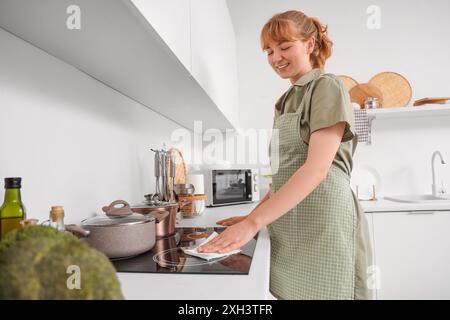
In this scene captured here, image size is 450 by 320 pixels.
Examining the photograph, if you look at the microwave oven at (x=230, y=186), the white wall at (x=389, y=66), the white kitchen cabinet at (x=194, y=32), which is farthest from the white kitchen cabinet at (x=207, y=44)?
the white wall at (x=389, y=66)

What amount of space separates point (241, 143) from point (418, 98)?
1430 millimetres

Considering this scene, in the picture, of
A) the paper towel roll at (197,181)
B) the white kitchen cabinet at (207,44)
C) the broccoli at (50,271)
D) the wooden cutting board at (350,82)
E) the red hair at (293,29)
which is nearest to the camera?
the broccoli at (50,271)

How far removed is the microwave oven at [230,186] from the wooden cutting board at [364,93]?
101 cm

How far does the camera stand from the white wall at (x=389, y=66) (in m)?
2.36

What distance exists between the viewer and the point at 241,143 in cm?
260

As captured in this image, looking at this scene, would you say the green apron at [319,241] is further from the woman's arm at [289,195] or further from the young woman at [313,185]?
the woman's arm at [289,195]

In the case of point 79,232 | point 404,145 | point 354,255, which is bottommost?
point 354,255

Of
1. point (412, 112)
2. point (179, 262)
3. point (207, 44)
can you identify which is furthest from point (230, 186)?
point (412, 112)

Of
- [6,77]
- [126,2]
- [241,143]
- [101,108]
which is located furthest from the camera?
[241,143]

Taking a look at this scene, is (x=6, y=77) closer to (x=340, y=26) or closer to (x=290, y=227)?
(x=290, y=227)

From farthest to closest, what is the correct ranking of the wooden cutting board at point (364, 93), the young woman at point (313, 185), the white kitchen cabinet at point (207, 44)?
the wooden cutting board at point (364, 93) → the white kitchen cabinet at point (207, 44) → the young woman at point (313, 185)

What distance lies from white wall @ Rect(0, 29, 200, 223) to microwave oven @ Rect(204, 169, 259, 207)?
2.09 feet

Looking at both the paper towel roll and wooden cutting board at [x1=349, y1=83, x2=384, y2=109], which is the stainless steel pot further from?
wooden cutting board at [x1=349, y1=83, x2=384, y2=109]
